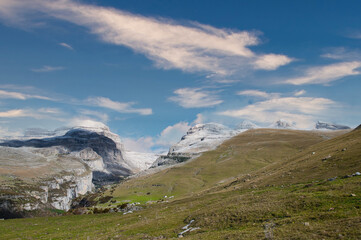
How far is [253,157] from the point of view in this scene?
19450 cm

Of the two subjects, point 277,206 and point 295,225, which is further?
point 277,206

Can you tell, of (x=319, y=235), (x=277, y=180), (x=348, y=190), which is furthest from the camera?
(x=277, y=180)

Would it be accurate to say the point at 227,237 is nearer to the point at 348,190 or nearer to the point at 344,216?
the point at 344,216

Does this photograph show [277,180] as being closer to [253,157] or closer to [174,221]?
[174,221]

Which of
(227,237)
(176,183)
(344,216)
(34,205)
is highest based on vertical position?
(344,216)

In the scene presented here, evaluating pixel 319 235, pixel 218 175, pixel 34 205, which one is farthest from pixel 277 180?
pixel 34 205

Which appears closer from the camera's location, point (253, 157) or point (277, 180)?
point (277, 180)

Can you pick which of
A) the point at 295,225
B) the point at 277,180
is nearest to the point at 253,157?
the point at 277,180

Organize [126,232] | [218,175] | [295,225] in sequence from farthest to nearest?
1. [218,175]
2. [126,232]
3. [295,225]

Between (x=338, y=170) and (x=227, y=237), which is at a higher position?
(x=338, y=170)

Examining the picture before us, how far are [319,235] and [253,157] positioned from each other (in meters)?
182

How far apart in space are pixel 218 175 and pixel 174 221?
13027cm

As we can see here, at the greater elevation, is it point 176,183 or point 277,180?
point 277,180

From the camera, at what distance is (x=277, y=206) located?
3141cm
